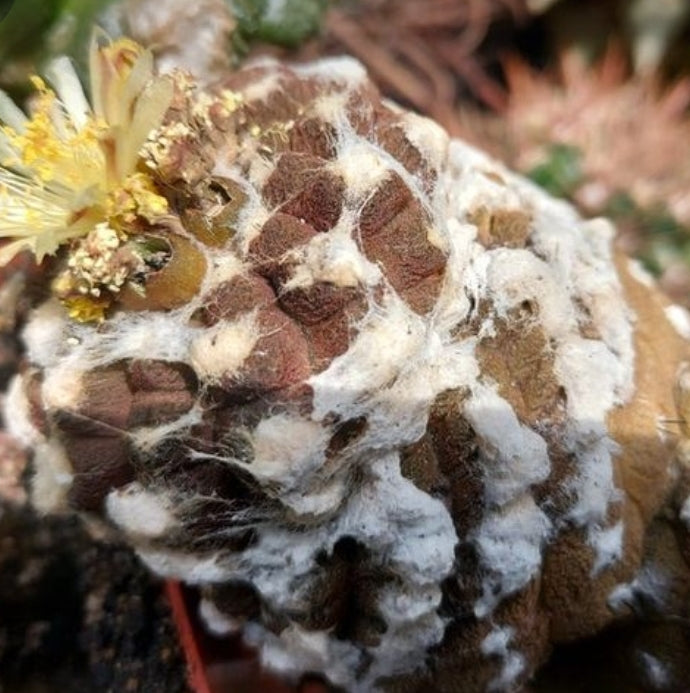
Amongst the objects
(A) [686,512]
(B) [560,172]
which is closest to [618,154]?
(B) [560,172]

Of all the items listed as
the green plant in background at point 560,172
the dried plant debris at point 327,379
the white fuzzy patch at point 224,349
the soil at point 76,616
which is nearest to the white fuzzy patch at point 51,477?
the dried plant debris at point 327,379

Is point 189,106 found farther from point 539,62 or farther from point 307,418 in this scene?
point 539,62

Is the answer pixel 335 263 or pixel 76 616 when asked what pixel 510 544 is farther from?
pixel 76 616

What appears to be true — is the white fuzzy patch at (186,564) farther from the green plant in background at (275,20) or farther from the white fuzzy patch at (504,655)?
the green plant in background at (275,20)

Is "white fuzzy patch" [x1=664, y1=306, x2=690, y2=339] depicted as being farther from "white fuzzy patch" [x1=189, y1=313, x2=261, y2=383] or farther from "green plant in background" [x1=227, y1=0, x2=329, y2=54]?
"green plant in background" [x1=227, y1=0, x2=329, y2=54]

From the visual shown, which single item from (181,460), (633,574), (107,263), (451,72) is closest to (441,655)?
(633,574)

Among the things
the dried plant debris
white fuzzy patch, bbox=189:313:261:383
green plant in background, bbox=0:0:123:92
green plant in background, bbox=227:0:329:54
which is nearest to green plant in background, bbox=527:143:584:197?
green plant in background, bbox=227:0:329:54
